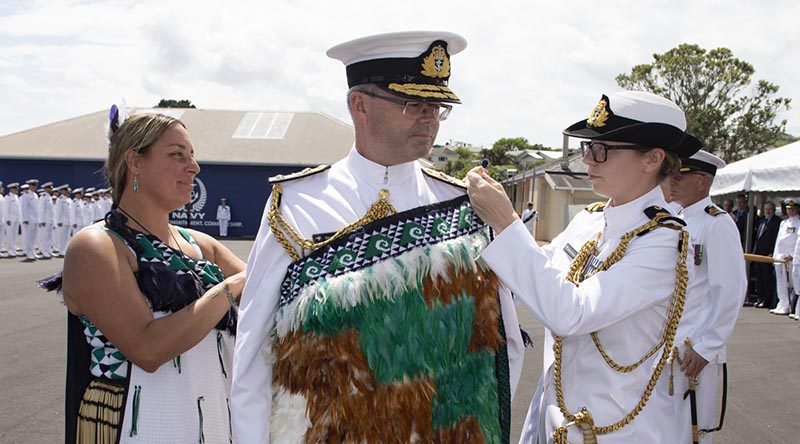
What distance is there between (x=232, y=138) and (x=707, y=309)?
107ft

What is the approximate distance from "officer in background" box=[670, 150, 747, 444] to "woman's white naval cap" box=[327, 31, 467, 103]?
1.80 m

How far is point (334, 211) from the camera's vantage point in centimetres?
211

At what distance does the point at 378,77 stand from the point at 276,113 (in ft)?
122

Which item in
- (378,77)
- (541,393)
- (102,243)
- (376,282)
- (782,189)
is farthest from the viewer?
(782,189)

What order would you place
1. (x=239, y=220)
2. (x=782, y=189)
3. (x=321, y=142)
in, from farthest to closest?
(x=321, y=142), (x=239, y=220), (x=782, y=189)

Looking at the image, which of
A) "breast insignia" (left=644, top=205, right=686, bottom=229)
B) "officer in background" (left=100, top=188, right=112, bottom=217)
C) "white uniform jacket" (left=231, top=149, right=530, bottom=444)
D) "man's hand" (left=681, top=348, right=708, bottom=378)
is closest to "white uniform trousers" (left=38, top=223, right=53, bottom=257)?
"officer in background" (left=100, top=188, right=112, bottom=217)

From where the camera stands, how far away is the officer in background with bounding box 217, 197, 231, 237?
A: 99.6ft

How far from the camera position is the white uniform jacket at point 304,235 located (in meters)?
1.95

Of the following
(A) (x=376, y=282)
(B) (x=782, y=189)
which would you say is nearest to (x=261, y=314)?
(A) (x=376, y=282)

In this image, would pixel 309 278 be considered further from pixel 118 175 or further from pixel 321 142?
pixel 321 142

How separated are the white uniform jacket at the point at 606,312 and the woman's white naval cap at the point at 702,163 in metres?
1.90

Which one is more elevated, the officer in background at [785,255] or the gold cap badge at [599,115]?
the gold cap badge at [599,115]

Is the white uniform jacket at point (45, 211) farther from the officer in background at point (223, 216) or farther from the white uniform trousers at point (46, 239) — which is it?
the officer in background at point (223, 216)

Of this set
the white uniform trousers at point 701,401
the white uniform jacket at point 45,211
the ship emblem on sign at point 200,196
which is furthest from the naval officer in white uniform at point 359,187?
the ship emblem on sign at point 200,196
